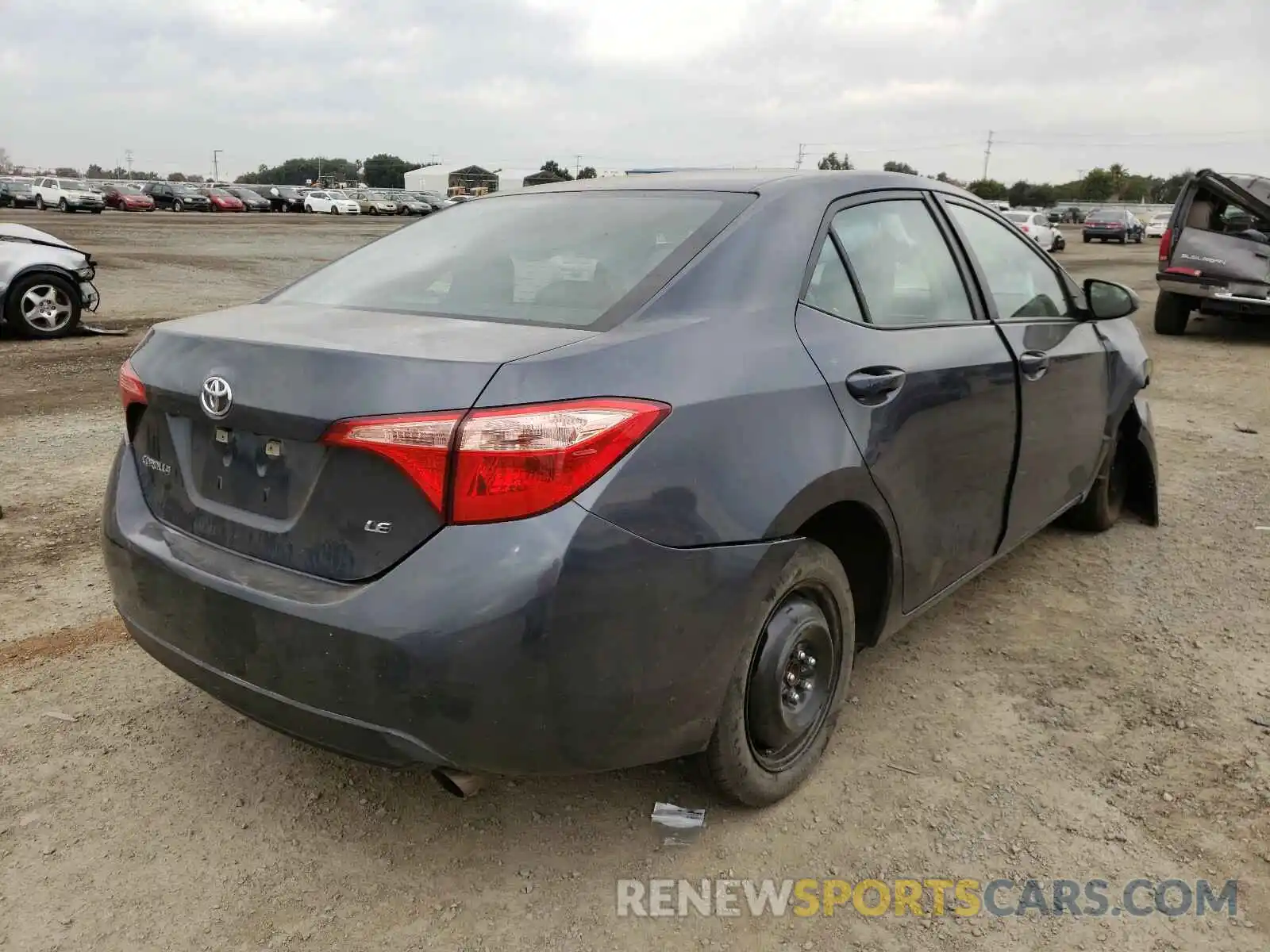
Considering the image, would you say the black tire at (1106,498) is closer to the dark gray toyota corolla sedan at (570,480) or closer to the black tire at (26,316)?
the dark gray toyota corolla sedan at (570,480)

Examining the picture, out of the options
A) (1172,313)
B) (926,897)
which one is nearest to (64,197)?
(1172,313)

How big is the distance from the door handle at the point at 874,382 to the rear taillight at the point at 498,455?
0.88 metres

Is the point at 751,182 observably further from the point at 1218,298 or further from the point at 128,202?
the point at 128,202

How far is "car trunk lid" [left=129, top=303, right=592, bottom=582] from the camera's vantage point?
1940 mm

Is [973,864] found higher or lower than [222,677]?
lower

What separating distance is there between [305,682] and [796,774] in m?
1.33

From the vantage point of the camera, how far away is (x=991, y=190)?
83.2 metres

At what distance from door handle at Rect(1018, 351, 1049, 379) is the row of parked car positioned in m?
54.4

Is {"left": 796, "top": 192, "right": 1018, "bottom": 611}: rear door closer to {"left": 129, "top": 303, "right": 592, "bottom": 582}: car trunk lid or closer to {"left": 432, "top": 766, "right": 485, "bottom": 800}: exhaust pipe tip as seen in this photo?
{"left": 129, "top": 303, "right": 592, "bottom": 582}: car trunk lid

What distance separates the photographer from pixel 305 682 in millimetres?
2023

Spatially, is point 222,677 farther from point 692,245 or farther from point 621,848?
point 692,245

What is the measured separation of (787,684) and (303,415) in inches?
54.2

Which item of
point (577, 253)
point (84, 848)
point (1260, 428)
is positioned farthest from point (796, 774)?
point (1260, 428)

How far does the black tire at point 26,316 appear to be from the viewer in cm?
982
